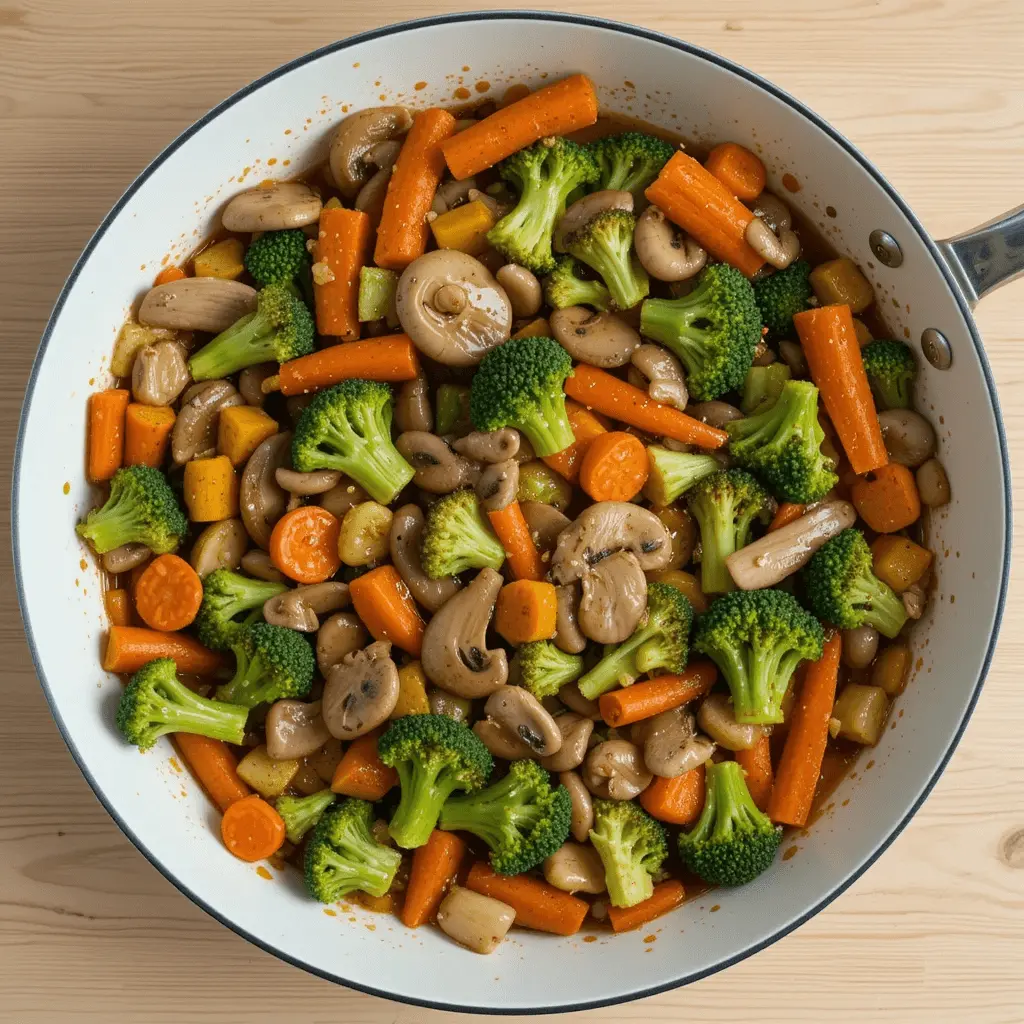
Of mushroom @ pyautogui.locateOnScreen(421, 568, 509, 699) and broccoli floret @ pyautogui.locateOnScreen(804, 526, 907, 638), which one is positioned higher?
broccoli floret @ pyautogui.locateOnScreen(804, 526, 907, 638)

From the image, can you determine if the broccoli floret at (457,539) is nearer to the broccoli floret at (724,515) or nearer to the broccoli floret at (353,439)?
the broccoli floret at (353,439)

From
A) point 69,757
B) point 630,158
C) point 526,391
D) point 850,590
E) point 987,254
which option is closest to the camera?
point 987,254

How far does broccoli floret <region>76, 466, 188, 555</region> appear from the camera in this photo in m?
2.55

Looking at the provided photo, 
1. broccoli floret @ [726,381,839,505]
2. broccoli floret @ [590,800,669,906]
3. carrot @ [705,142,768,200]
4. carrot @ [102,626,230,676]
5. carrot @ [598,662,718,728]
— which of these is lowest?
broccoli floret @ [590,800,669,906]

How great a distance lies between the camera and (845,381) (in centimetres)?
259

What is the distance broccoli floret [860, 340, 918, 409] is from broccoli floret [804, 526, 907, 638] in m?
0.37

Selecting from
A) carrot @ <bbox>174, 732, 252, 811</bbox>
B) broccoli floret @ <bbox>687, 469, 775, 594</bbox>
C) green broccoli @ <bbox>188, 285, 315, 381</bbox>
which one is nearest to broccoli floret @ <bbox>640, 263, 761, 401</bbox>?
broccoli floret @ <bbox>687, 469, 775, 594</bbox>

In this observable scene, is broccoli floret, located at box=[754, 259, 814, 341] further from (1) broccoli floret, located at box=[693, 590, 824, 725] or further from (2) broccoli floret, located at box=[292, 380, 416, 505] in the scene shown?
(2) broccoli floret, located at box=[292, 380, 416, 505]

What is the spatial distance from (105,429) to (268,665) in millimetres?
738

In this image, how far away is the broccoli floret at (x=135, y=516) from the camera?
100 inches

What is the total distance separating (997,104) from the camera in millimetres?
2904

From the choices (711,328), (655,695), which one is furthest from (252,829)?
(711,328)

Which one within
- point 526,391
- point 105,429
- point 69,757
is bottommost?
point 69,757

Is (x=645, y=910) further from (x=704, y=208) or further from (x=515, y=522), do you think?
(x=704, y=208)
